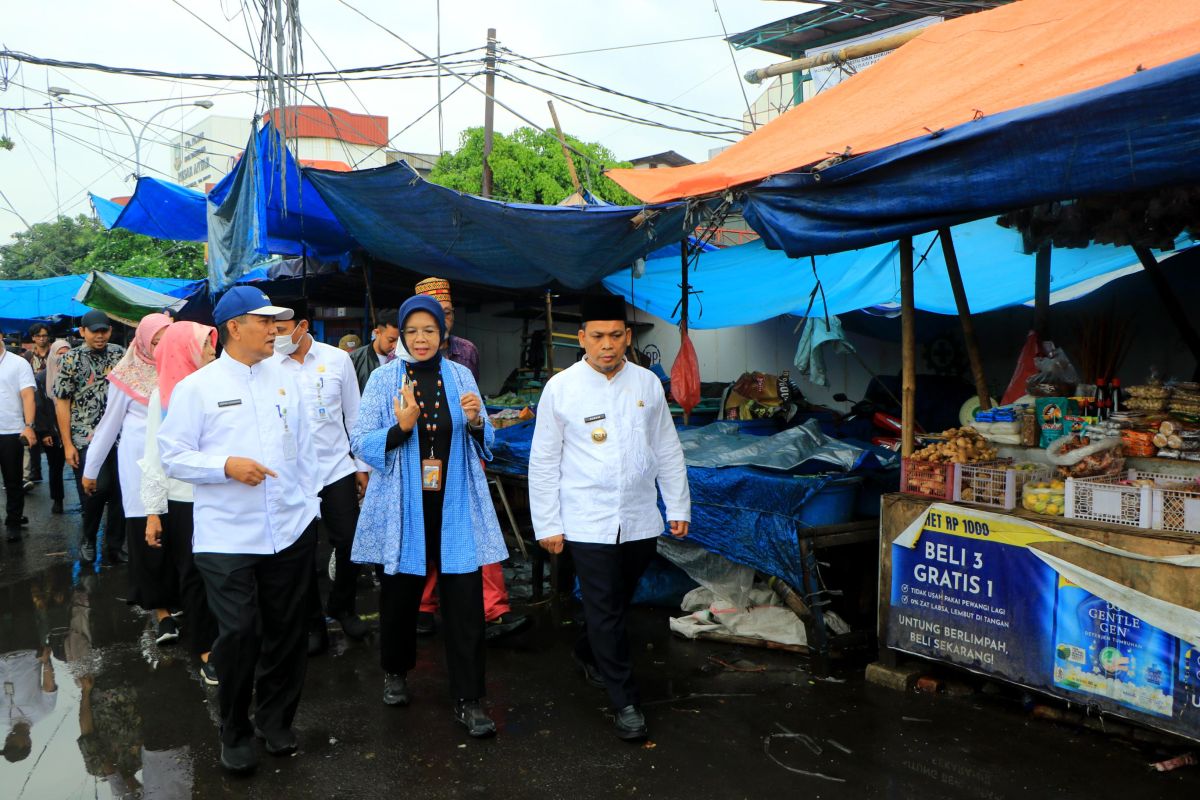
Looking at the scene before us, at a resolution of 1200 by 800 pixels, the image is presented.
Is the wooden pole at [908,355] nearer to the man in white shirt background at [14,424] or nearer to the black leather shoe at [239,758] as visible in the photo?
the black leather shoe at [239,758]

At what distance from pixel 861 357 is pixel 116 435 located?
6439 mm

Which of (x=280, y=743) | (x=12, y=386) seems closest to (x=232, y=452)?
(x=280, y=743)

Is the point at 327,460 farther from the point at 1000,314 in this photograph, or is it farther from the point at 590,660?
the point at 1000,314

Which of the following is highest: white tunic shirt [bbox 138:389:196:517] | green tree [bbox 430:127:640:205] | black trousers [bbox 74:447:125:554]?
green tree [bbox 430:127:640:205]

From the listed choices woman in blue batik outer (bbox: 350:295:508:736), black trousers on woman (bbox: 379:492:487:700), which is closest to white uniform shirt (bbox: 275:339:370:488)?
woman in blue batik outer (bbox: 350:295:508:736)

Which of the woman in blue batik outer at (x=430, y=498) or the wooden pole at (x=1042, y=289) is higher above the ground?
the wooden pole at (x=1042, y=289)

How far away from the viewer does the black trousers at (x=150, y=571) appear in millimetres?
5223

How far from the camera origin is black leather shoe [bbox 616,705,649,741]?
388 centimetres

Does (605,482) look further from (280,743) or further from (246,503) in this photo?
(280,743)

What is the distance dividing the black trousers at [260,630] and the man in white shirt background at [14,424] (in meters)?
5.94

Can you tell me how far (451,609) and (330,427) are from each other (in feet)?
5.11

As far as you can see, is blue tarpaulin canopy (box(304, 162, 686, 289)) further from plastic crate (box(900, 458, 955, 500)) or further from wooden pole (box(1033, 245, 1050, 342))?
wooden pole (box(1033, 245, 1050, 342))

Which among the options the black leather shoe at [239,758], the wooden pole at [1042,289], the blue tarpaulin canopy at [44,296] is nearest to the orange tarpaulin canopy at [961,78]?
the wooden pole at [1042,289]

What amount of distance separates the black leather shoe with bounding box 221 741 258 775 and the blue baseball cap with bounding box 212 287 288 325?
1.67 meters
